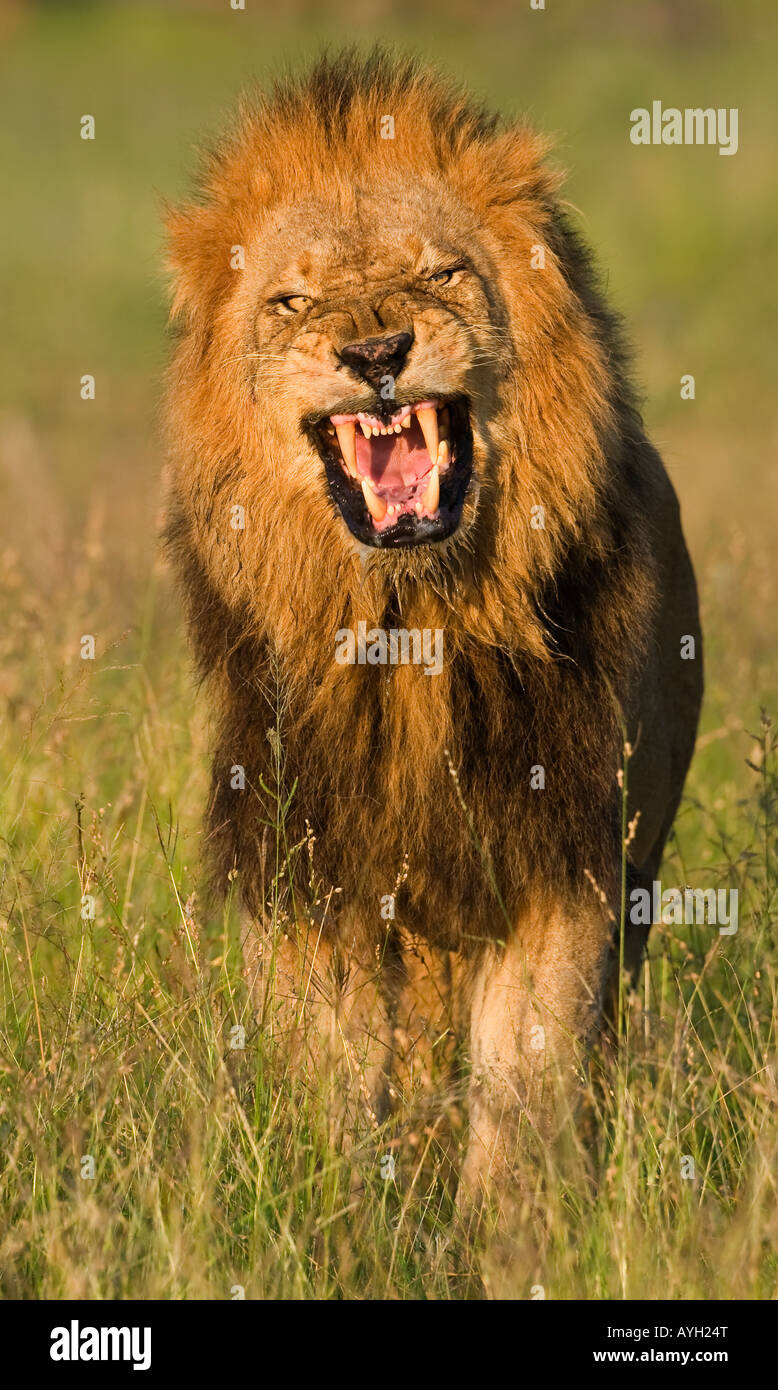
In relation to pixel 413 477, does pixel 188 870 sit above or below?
below

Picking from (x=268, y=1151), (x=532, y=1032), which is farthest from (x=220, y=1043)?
(x=532, y=1032)

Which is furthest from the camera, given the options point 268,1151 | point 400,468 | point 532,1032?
point 532,1032

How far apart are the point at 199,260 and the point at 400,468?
2.19ft

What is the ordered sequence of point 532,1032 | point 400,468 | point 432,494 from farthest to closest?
point 532,1032
point 400,468
point 432,494

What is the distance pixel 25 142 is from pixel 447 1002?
2486 cm

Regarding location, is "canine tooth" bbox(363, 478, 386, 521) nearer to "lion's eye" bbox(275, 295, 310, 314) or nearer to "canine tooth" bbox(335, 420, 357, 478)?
"canine tooth" bbox(335, 420, 357, 478)

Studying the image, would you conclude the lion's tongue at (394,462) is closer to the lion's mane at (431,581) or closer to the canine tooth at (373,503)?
the canine tooth at (373,503)

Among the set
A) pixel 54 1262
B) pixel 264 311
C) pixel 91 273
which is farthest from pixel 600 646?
pixel 91 273

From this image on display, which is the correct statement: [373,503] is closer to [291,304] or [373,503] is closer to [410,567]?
[410,567]

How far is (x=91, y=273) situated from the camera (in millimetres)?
20906

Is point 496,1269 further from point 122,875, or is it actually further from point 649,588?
point 122,875

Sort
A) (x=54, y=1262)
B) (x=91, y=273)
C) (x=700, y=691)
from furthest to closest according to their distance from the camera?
(x=91, y=273) → (x=700, y=691) → (x=54, y=1262)

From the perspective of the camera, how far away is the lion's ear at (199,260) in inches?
167

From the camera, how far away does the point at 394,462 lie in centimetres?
408
